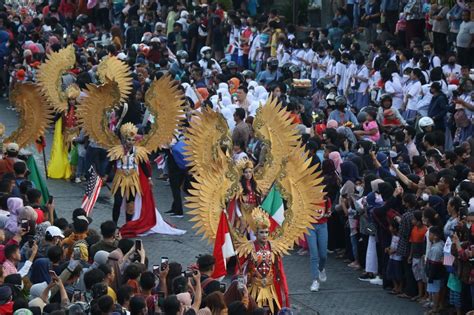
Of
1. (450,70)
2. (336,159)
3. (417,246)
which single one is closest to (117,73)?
(336,159)

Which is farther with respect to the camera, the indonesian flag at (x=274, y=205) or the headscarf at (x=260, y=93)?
the headscarf at (x=260, y=93)

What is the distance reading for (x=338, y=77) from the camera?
27484 mm

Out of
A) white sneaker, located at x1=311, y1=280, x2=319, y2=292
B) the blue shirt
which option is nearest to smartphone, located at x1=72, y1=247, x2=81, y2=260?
white sneaker, located at x1=311, y1=280, x2=319, y2=292

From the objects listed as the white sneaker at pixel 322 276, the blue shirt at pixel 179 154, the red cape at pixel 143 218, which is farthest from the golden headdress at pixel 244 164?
the blue shirt at pixel 179 154

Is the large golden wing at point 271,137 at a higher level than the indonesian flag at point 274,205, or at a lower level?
higher

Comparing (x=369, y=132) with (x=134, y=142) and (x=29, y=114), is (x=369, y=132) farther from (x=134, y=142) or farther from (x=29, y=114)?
(x=29, y=114)

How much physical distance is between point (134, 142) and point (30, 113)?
1918 millimetres

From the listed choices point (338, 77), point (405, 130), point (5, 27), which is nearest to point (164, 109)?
point (405, 130)

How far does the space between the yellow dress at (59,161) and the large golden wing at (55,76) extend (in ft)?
1.80

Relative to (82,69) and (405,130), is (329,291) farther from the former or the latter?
(82,69)

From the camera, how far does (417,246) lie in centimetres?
1766

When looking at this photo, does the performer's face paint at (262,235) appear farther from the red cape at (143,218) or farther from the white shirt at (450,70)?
the white shirt at (450,70)

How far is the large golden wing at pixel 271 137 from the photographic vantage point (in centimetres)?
1719

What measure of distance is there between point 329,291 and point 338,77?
31.4 feet
